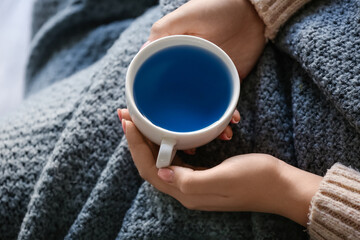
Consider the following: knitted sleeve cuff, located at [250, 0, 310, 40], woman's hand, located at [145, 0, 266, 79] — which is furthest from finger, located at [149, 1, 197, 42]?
knitted sleeve cuff, located at [250, 0, 310, 40]

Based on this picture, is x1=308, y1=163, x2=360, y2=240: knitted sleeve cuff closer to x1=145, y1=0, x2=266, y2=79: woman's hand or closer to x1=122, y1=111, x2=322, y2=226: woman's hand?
x1=122, y1=111, x2=322, y2=226: woman's hand

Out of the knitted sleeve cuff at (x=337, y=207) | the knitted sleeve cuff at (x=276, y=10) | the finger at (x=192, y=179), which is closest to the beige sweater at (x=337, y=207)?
the knitted sleeve cuff at (x=337, y=207)

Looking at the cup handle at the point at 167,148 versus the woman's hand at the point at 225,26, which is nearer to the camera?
the cup handle at the point at 167,148

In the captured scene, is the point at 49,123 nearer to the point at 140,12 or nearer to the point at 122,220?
the point at 122,220

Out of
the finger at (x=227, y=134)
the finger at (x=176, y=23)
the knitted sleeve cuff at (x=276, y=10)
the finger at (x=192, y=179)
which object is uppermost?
the finger at (x=176, y=23)

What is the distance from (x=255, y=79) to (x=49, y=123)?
0.36 meters

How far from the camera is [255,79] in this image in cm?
65

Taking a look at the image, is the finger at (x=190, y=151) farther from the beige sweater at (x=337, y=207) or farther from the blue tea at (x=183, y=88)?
the beige sweater at (x=337, y=207)

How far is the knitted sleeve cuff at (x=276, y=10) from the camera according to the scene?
626 mm

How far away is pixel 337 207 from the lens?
0.54 m

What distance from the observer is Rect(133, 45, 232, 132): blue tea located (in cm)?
54

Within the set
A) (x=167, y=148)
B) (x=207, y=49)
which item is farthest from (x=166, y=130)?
(x=207, y=49)

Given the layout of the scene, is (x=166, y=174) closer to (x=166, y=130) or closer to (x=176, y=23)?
(x=166, y=130)

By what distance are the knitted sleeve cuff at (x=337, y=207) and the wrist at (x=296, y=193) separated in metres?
0.02
